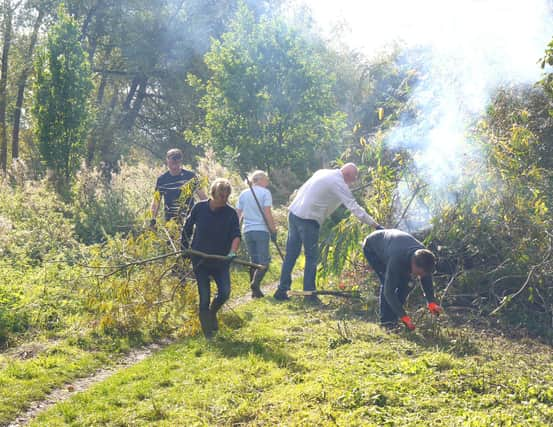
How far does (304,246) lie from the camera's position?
8.48m

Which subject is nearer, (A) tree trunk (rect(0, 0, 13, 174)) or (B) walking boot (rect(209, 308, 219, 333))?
(B) walking boot (rect(209, 308, 219, 333))

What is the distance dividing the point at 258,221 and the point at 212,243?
2369mm

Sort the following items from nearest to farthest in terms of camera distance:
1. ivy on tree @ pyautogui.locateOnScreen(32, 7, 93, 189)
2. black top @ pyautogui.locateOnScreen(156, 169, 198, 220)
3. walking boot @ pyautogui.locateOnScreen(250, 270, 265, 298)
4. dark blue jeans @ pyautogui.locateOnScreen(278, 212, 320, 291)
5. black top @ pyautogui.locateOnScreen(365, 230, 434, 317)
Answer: black top @ pyautogui.locateOnScreen(365, 230, 434, 317) < dark blue jeans @ pyautogui.locateOnScreen(278, 212, 320, 291) < black top @ pyautogui.locateOnScreen(156, 169, 198, 220) < walking boot @ pyautogui.locateOnScreen(250, 270, 265, 298) < ivy on tree @ pyautogui.locateOnScreen(32, 7, 93, 189)

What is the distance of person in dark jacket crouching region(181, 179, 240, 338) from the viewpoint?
664 centimetres

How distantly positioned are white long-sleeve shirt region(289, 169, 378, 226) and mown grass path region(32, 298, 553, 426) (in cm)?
192

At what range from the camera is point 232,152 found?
1867 cm

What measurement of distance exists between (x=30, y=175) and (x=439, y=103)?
10845 mm

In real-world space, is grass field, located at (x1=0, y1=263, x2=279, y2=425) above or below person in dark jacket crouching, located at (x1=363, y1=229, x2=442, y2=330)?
below

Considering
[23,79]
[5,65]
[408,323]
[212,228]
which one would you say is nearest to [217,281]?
[212,228]

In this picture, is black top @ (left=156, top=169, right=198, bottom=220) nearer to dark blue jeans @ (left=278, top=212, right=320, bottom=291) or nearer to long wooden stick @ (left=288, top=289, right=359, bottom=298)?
dark blue jeans @ (left=278, top=212, right=320, bottom=291)

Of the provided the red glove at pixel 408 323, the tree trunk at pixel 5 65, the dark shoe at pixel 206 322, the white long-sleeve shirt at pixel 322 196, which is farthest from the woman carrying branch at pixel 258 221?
the tree trunk at pixel 5 65

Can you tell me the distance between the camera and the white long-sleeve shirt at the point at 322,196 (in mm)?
8031

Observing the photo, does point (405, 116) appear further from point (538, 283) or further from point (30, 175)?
point (30, 175)

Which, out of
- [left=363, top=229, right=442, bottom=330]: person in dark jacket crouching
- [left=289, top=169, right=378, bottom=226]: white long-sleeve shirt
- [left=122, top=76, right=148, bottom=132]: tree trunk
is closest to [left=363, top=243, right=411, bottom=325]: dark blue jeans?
[left=363, top=229, right=442, bottom=330]: person in dark jacket crouching
